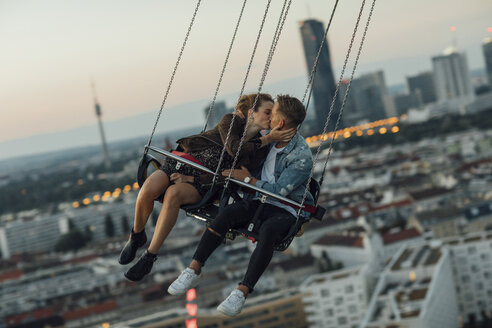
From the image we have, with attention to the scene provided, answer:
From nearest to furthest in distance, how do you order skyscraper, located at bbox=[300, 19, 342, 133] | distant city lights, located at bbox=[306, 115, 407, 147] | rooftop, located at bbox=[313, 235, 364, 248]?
rooftop, located at bbox=[313, 235, 364, 248] → skyscraper, located at bbox=[300, 19, 342, 133] → distant city lights, located at bbox=[306, 115, 407, 147]

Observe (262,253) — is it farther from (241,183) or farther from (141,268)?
(141,268)

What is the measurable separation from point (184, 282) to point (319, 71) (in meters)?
79.9

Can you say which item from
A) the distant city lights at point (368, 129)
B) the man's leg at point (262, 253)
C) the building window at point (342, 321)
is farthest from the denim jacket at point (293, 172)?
the distant city lights at point (368, 129)

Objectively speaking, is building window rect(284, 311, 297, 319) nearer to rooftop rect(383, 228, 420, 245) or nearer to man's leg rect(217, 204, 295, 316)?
rooftop rect(383, 228, 420, 245)

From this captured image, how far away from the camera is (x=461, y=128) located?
74.8 metres

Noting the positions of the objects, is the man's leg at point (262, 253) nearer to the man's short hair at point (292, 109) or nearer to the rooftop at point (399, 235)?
the man's short hair at point (292, 109)

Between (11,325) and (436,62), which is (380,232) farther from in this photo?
(436,62)

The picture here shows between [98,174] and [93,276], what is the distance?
53450 millimetres

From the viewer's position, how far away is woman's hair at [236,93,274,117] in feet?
12.3

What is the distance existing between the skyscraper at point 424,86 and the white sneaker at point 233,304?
336 feet

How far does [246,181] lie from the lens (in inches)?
139

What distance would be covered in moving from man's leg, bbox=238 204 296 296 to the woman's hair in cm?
50

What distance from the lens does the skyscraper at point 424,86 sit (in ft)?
340

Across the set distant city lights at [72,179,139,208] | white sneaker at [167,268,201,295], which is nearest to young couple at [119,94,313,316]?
white sneaker at [167,268,201,295]
